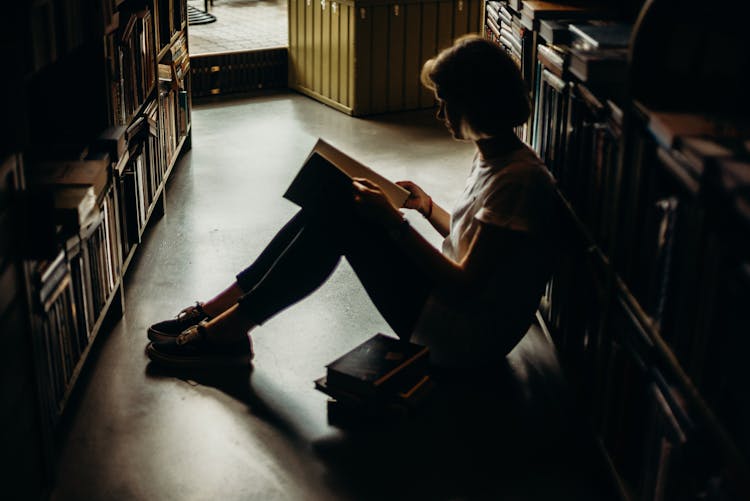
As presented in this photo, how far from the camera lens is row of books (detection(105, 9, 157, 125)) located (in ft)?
9.23

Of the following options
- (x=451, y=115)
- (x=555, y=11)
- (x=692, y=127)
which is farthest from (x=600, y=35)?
(x=692, y=127)

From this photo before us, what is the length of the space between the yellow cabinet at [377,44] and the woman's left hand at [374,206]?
3.39 m

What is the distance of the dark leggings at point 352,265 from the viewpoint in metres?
2.33

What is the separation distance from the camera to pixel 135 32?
3213mm

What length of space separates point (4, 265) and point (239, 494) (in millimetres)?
736

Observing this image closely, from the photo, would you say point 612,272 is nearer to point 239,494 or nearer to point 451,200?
point 239,494

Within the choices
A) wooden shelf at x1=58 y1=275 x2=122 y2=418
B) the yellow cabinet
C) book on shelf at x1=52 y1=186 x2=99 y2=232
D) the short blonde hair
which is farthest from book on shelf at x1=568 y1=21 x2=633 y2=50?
the yellow cabinet

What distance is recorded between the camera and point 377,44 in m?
5.63

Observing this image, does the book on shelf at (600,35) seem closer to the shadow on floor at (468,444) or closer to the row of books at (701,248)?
the row of books at (701,248)

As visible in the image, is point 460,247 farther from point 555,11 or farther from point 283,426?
point 555,11

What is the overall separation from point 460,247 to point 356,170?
0.36 meters

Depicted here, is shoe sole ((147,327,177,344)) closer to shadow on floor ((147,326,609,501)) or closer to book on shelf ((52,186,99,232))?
shadow on floor ((147,326,609,501))

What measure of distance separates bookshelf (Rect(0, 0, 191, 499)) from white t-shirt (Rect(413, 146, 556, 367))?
91cm

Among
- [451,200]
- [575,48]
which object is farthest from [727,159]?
[451,200]
